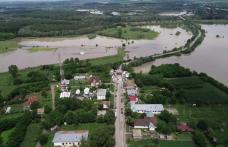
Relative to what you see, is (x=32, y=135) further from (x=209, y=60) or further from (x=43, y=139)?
(x=209, y=60)

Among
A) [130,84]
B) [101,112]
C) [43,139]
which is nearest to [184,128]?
[101,112]

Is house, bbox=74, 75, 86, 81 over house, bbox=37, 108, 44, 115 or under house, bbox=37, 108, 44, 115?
over

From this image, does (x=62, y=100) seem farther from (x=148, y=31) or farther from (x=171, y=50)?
(x=148, y=31)

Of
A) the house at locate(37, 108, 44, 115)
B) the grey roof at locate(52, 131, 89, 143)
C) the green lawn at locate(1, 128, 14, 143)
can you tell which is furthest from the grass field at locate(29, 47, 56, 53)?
the grey roof at locate(52, 131, 89, 143)

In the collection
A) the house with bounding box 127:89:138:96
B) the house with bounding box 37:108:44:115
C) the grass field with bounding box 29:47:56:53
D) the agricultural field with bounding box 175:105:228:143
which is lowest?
the grass field with bounding box 29:47:56:53

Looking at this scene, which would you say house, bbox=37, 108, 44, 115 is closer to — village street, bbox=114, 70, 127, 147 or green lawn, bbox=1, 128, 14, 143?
green lawn, bbox=1, 128, 14, 143

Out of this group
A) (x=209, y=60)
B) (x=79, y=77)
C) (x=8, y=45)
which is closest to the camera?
(x=79, y=77)
